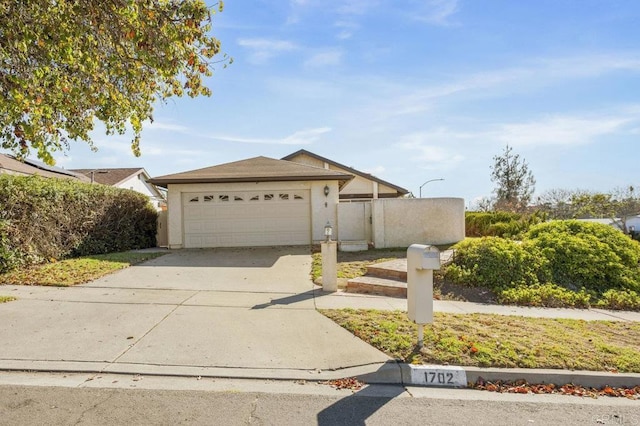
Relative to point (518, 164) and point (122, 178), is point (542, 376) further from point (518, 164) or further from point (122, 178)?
point (122, 178)

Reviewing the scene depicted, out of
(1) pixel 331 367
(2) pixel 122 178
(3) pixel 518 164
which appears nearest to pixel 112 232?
(1) pixel 331 367

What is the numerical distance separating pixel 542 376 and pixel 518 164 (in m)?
28.5

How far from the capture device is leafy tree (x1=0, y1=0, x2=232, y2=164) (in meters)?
5.63

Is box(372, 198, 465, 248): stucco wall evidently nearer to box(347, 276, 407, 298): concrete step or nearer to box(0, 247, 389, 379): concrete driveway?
box(347, 276, 407, 298): concrete step

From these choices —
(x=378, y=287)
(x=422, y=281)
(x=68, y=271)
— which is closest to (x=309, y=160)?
(x=68, y=271)

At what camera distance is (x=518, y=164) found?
29484mm

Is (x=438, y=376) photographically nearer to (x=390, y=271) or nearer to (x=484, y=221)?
(x=390, y=271)

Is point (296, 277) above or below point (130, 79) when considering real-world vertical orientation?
below

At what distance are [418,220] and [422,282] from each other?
393 inches

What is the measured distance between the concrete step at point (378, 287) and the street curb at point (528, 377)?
397 cm

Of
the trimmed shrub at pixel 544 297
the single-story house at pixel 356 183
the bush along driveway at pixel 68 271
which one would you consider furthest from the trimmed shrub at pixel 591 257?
the single-story house at pixel 356 183

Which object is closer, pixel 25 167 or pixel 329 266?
pixel 329 266

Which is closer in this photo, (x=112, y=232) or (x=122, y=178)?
(x=112, y=232)

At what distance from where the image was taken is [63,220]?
37.0ft
